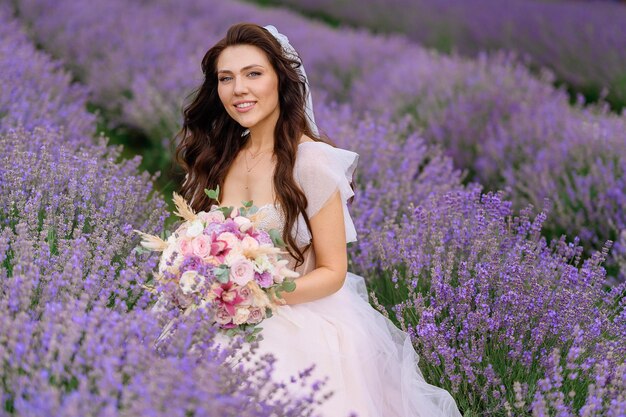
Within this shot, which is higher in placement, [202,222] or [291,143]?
[291,143]

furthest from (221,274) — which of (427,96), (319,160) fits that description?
(427,96)

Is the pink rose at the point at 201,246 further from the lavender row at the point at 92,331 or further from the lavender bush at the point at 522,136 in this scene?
the lavender bush at the point at 522,136

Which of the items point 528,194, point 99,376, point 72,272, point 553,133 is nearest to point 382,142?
point 528,194

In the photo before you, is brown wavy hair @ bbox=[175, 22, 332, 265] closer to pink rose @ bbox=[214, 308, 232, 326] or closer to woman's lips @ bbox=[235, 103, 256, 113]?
woman's lips @ bbox=[235, 103, 256, 113]

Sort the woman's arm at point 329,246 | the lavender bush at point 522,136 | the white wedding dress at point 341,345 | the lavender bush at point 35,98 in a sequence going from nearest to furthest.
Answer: the white wedding dress at point 341,345 → the woman's arm at point 329,246 → the lavender bush at point 35,98 → the lavender bush at point 522,136

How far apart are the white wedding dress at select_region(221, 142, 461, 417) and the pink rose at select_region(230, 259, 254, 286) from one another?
0.88ft

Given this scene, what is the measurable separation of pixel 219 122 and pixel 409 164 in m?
1.59

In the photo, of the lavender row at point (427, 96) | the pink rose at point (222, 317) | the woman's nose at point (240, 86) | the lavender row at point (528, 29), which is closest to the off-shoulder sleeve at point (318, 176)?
the woman's nose at point (240, 86)

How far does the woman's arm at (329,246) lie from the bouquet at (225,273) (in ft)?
0.80

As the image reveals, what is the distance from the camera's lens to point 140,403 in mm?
1397

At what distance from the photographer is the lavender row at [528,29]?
293 inches

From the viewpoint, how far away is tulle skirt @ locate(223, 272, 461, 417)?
218 centimetres

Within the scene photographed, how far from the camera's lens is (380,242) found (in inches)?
113

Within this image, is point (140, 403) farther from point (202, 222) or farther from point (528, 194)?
point (528, 194)
